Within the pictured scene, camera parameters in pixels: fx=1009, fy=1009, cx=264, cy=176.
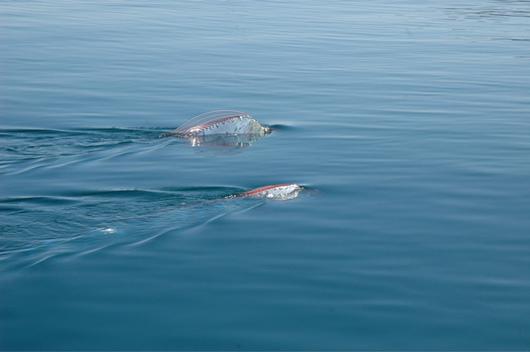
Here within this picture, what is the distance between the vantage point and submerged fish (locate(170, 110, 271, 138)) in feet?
58.8

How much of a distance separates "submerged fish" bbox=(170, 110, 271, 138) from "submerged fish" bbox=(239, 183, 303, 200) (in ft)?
13.2

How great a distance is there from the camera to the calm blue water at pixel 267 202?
32.6ft

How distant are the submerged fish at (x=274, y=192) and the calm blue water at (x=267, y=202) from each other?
0.32m

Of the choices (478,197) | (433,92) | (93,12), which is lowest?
(478,197)

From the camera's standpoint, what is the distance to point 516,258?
463 inches

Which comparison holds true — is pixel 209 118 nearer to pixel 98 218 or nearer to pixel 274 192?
pixel 274 192

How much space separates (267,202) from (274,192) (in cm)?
36

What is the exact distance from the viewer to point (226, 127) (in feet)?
59.5

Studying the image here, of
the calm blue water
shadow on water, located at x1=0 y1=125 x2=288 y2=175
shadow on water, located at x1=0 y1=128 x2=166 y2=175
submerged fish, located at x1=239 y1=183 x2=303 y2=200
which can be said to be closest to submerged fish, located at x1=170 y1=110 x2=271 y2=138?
shadow on water, located at x1=0 y1=125 x2=288 y2=175

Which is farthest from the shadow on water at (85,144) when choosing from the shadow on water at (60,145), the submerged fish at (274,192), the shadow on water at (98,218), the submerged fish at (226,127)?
the submerged fish at (274,192)

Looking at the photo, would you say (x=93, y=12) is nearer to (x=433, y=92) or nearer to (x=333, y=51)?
(x=333, y=51)

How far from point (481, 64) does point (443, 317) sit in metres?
16.6

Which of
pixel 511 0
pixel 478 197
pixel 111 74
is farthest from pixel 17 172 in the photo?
pixel 511 0

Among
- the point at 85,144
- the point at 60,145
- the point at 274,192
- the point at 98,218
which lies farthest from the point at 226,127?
the point at 98,218
